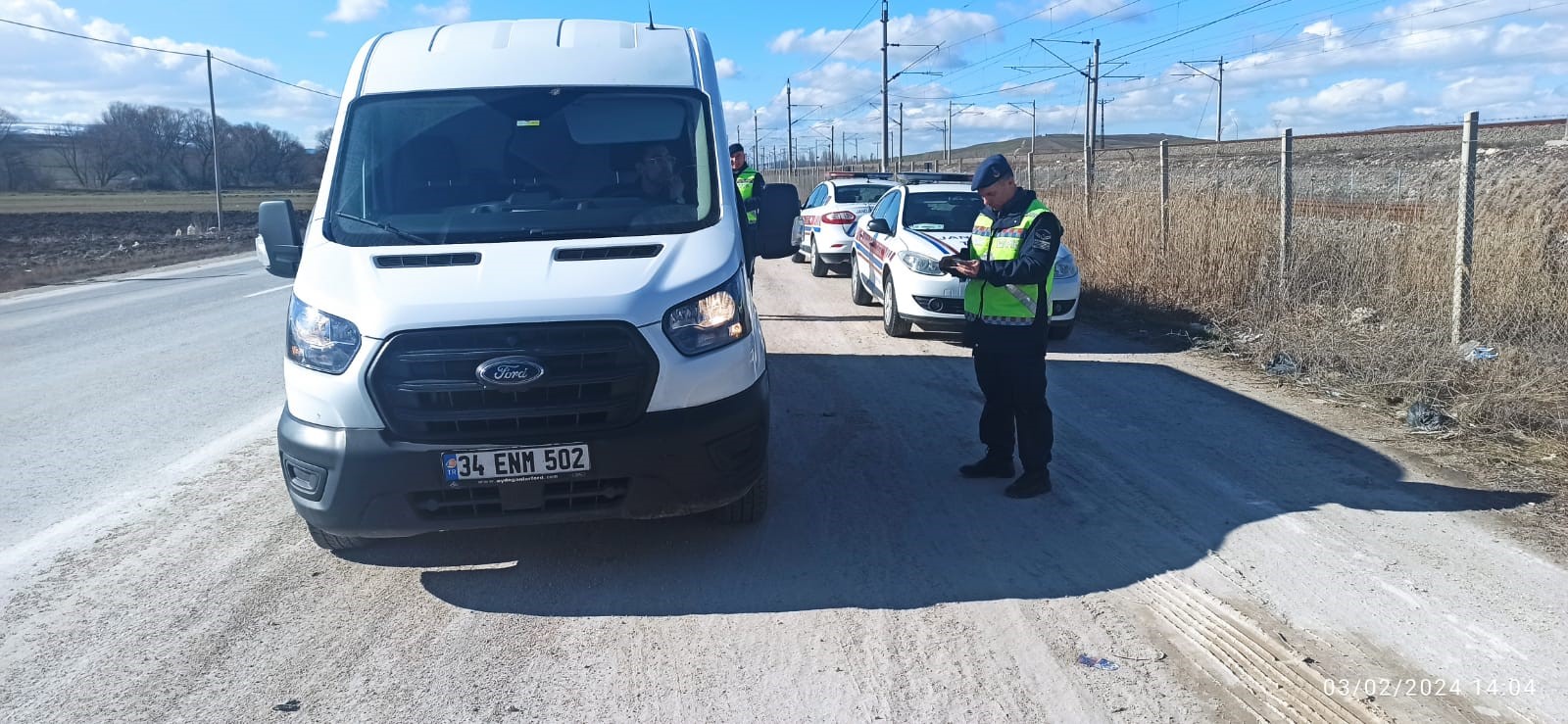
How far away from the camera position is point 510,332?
3936 mm

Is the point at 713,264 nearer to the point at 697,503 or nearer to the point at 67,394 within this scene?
the point at 697,503

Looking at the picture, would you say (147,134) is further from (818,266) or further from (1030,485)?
(1030,485)

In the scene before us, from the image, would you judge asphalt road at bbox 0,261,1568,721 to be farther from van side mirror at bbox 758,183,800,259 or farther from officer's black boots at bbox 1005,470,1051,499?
van side mirror at bbox 758,183,800,259

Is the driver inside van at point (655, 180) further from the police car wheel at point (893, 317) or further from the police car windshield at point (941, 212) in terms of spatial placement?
the police car windshield at point (941, 212)

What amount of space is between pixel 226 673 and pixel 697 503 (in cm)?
178

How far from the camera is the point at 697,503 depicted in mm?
4242

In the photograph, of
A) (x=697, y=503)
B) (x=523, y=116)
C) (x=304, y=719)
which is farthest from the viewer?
(x=523, y=116)

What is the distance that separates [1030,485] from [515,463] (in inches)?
106

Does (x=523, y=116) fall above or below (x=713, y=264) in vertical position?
above

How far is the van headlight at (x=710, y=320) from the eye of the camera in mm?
4109

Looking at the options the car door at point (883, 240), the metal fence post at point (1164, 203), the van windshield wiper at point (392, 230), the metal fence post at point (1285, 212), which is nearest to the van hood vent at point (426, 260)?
the van windshield wiper at point (392, 230)

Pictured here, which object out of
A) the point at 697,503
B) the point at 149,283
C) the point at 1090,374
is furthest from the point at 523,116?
the point at 149,283

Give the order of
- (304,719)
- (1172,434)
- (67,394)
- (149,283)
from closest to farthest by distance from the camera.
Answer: (304,719) → (1172,434) → (67,394) → (149,283)

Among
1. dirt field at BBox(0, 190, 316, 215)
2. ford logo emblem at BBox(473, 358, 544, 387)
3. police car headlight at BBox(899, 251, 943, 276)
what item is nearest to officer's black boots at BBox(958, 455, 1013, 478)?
ford logo emblem at BBox(473, 358, 544, 387)
